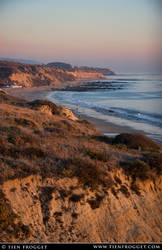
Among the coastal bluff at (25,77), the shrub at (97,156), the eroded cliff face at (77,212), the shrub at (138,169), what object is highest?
the coastal bluff at (25,77)

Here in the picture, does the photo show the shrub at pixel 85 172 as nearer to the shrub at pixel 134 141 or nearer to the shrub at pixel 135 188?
the shrub at pixel 135 188

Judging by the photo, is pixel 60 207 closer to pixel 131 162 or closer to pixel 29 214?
pixel 29 214

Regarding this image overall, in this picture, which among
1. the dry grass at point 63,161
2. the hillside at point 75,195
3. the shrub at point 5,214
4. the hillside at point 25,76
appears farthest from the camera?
the hillside at point 25,76

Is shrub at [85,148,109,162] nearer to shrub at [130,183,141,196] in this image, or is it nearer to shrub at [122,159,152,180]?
shrub at [122,159,152,180]

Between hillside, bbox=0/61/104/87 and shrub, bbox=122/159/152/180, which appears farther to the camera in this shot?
hillside, bbox=0/61/104/87

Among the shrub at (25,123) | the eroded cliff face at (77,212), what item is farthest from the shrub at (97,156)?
the shrub at (25,123)

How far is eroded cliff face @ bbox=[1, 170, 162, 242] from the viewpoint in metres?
6.86

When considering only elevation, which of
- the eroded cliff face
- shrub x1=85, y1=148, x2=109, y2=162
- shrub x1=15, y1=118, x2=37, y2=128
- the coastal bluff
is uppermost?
the coastal bluff

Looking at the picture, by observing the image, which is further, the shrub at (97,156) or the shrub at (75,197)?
the shrub at (97,156)

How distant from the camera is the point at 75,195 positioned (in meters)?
7.83

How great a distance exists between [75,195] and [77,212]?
0.53 meters

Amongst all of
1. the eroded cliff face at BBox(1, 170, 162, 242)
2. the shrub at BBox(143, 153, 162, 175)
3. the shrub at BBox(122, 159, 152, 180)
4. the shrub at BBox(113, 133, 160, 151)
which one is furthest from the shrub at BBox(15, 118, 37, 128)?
the eroded cliff face at BBox(1, 170, 162, 242)

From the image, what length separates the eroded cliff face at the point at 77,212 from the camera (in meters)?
6.86

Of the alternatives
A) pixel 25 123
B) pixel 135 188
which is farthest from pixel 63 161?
pixel 25 123
